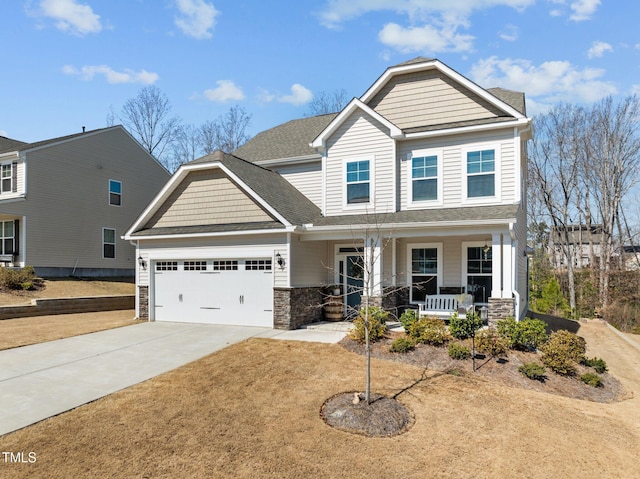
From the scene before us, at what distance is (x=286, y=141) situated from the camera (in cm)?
1727

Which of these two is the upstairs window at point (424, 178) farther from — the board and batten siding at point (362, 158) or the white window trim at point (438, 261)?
the white window trim at point (438, 261)

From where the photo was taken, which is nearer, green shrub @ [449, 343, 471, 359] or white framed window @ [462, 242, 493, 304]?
green shrub @ [449, 343, 471, 359]

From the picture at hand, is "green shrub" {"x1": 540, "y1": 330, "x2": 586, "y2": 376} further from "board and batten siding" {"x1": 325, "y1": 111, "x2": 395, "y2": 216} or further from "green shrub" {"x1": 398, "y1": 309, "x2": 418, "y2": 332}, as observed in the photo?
"board and batten siding" {"x1": 325, "y1": 111, "x2": 395, "y2": 216}

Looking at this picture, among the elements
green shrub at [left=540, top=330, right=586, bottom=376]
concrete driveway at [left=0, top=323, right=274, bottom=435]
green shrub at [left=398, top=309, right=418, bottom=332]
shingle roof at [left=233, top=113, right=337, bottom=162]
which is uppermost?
shingle roof at [left=233, top=113, right=337, bottom=162]

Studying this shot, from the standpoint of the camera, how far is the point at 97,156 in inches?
911

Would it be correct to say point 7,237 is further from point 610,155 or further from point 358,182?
point 610,155

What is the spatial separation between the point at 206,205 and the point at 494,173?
932 cm

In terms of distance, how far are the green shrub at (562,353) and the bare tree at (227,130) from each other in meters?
32.6

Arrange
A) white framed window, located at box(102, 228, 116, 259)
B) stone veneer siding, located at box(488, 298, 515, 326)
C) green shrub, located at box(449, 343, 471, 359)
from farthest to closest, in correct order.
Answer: white framed window, located at box(102, 228, 116, 259), stone veneer siding, located at box(488, 298, 515, 326), green shrub, located at box(449, 343, 471, 359)

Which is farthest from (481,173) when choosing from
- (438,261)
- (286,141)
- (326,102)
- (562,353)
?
(326,102)

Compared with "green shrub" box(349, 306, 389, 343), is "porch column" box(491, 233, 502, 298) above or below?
above

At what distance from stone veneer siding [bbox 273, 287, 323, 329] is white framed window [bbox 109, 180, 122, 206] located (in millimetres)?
16469

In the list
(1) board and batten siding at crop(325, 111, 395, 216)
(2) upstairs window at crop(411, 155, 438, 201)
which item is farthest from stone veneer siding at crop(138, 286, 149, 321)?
(2) upstairs window at crop(411, 155, 438, 201)

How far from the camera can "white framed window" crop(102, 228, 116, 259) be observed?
76.7 ft
